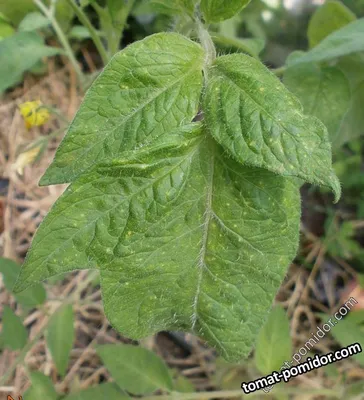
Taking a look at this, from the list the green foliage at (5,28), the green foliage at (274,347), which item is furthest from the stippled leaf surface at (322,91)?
the green foliage at (5,28)

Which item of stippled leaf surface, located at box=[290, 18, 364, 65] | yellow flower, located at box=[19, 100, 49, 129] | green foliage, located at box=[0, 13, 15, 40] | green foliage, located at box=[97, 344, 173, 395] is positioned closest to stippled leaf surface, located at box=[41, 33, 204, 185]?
stippled leaf surface, located at box=[290, 18, 364, 65]

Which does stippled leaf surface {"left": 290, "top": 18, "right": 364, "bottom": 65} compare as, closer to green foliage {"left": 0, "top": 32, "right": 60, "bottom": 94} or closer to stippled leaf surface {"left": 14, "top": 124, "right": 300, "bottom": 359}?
stippled leaf surface {"left": 14, "top": 124, "right": 300, "bottom": 359}

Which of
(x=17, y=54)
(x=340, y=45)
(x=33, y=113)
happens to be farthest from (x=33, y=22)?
(x=340, y=45)

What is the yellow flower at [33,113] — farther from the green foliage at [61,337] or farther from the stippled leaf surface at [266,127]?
the stippled leaf surface at [266,127]

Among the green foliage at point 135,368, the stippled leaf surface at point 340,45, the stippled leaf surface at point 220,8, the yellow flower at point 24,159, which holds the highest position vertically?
the stippled leaf surface at point 220,8

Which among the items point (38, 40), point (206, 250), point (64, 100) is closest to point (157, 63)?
point (206, 250)

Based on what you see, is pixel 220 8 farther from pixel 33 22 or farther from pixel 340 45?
pixel 33 22

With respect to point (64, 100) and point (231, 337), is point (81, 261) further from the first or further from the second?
point (64, 100)
